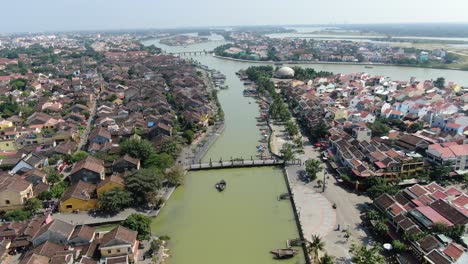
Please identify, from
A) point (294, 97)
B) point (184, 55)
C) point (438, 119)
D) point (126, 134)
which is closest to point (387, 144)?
point (438, 119)

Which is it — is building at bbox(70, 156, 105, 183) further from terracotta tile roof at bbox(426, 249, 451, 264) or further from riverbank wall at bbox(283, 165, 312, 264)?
terracotta tile roof at bbox(426, 249, 451, 264)

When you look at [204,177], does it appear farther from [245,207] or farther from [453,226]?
[453,226]

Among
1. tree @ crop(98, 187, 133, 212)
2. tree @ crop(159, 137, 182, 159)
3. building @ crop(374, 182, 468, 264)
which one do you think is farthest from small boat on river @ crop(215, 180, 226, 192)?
building @ crop(374, 182, 468, 264)

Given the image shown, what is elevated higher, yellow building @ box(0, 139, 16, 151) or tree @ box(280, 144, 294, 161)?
tree @ box(280, 144, 294, 161)

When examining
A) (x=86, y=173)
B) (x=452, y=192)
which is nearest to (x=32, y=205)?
(x=86, y=173)

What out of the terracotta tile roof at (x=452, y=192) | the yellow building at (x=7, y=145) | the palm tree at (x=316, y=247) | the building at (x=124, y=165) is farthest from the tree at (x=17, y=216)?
the terracotta tile roof at (x=452, y=192)

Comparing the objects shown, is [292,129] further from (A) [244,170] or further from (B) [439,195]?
(B) [439,195]
